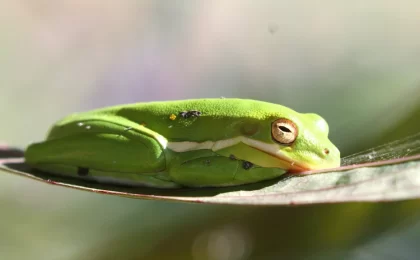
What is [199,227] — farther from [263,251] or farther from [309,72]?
[309,72]

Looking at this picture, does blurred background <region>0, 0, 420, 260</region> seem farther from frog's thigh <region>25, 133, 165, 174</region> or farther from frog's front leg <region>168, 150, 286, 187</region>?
frog's thigh <region>25, 133, 165, 174</region>

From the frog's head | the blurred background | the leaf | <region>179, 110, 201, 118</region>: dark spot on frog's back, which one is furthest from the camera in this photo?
the blurred background

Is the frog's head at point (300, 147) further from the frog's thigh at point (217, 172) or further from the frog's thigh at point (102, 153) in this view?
the frog's thigh at point (102, 153)

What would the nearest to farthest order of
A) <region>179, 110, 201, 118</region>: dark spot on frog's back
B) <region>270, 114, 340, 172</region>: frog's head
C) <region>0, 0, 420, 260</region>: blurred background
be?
<region>270, 114, 340, 172</region>: frog's head < <region>179, 110, 201, 118</region>: dark spot on frog's back < <region>0, 0, 420, 260</region>: blurred background

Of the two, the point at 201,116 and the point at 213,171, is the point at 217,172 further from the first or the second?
the point at 201,116

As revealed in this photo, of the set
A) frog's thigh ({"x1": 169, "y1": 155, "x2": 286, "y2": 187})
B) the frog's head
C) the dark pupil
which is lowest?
frog's thigh ({"x1": 169, "y1": 155, "x2": 286, "y2": 187})

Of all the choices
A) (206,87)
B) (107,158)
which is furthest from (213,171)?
(206,87)

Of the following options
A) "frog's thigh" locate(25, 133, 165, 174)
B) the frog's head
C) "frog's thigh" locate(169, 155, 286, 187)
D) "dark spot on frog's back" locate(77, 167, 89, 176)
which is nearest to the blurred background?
the frog's head
